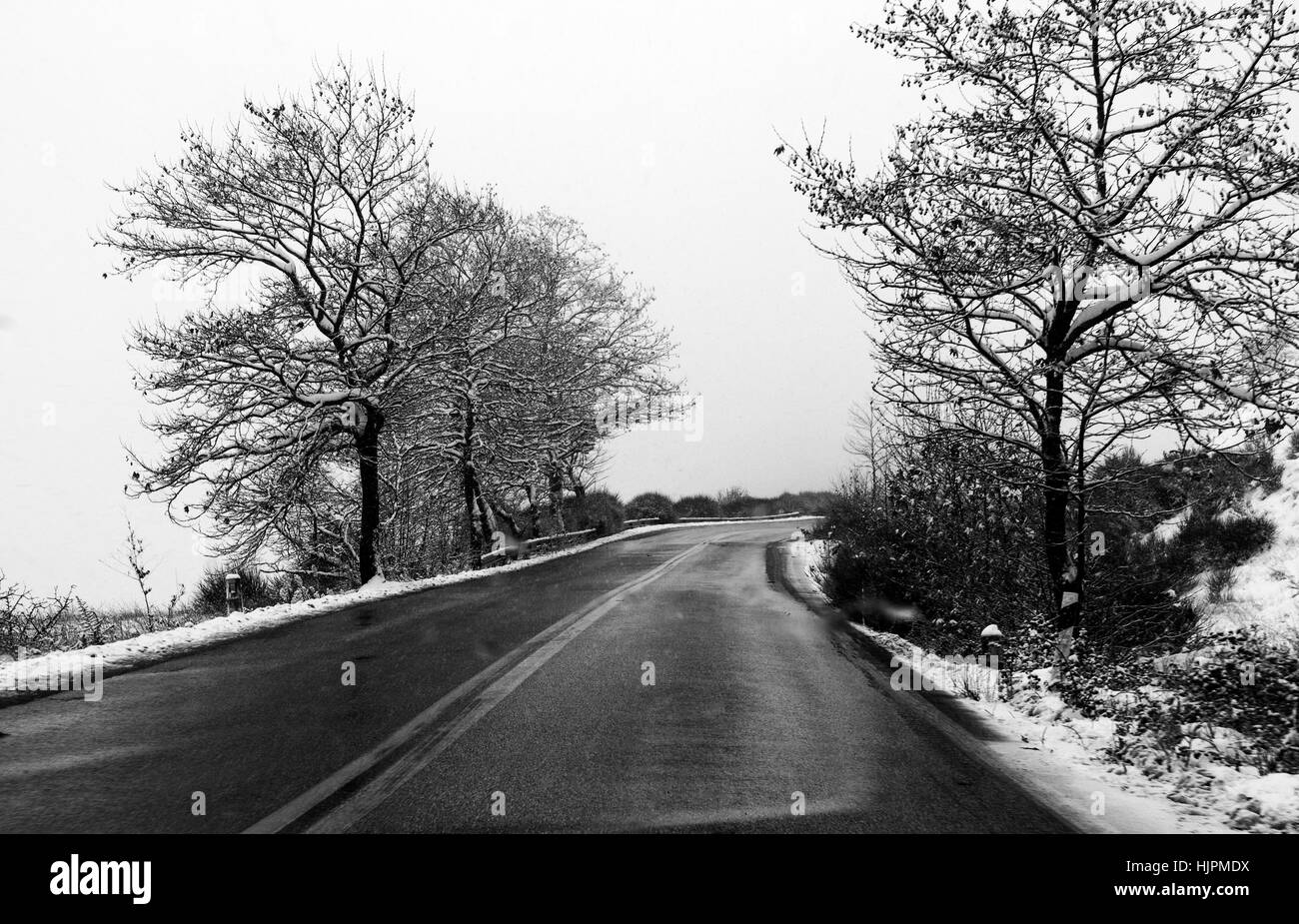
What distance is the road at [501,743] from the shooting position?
4289mm

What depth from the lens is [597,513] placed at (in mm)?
38250

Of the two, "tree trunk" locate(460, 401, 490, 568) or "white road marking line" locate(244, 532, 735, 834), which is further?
"tree trunk" locate(460, 401, 490, 568)

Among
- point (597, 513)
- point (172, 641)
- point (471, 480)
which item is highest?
point (471, 480)

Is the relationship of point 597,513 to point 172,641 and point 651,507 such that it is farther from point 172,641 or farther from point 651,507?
point 172,641

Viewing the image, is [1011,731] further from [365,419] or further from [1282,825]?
[365,419]

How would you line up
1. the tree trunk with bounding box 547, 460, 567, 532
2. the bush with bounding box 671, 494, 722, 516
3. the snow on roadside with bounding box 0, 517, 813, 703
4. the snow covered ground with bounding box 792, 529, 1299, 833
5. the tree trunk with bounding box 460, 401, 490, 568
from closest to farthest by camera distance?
the snow covered ground with bounding box 792, 529, 1299, 833
the snow on roadside with bounding box 0, 517, 813, 703
the tree trunk with bounding box 460, 401, 490, 568
the tree trunk with bounding box 547, 460, 567, 532
the bush with bounding box 671, 494, 722, 516

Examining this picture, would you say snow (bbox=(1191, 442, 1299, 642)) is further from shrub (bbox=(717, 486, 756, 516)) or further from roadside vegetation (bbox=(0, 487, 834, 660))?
shrub (bbox=(717, 486, 756, 516))

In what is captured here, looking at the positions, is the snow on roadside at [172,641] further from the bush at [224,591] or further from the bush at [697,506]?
the bush at [697,506]

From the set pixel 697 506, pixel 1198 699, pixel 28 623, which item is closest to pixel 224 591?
pixel 28 623

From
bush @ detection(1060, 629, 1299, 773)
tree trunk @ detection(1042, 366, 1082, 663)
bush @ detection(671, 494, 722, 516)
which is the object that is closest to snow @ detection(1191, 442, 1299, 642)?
tree trunk @ detection(1042, 366, 1082, 663)

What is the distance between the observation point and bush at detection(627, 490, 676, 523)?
4528 cm

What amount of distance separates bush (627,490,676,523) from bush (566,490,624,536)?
2500mm

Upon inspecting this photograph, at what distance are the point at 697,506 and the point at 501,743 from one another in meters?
49.2

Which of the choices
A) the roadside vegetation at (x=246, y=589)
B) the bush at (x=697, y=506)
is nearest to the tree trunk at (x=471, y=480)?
the roadside vegetation at (x=246, y=589)
